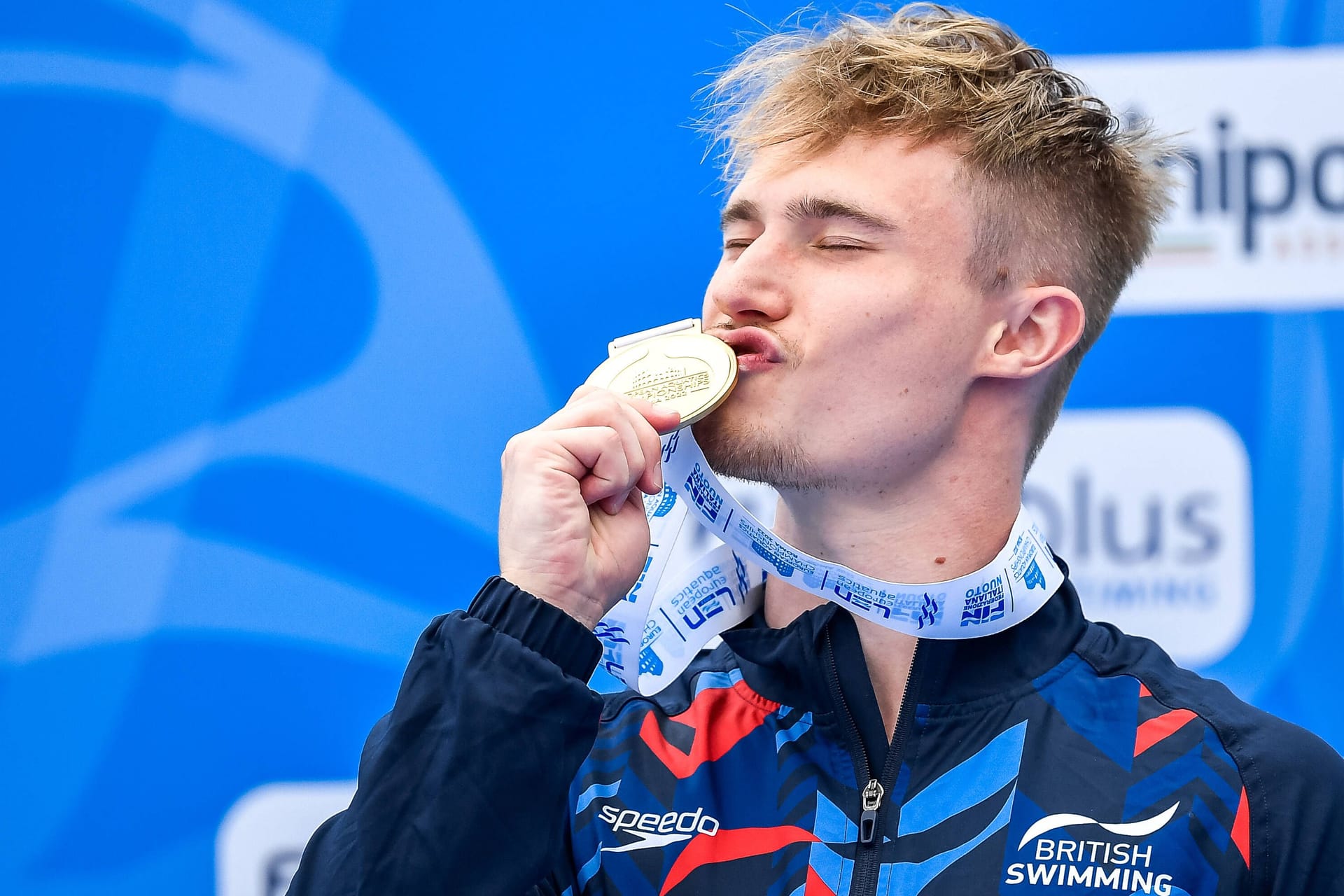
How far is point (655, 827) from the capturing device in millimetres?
1557

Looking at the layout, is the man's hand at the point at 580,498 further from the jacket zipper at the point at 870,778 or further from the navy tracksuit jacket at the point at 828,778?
the jacket zipper at the point at 870,778

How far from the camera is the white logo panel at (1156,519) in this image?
2336mm

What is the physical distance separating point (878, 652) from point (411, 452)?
1.13 metres

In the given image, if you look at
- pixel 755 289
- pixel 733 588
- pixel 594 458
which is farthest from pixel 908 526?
pixel 594 458

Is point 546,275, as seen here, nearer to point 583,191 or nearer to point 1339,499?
point 583,191

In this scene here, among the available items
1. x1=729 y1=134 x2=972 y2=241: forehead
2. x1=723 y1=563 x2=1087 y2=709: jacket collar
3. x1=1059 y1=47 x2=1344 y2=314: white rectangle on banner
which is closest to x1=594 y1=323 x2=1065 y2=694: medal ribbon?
x1=723 y1=563 x2=1087 y2=709: jacket collar

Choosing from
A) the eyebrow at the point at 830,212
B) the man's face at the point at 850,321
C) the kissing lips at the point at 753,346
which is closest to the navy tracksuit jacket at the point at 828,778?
the man's face at the point at 850,321

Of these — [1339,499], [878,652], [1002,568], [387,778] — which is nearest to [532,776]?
[387,778]

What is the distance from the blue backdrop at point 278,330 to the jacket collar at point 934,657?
850 mm

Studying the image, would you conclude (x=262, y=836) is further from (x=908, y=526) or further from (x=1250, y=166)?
(x=1250, y=166)

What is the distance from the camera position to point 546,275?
95.4 inches

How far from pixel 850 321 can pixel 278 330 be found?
1.30 m

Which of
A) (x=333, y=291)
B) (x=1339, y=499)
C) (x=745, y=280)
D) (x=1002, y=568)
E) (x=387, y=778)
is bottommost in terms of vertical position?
(x=387, y=778)

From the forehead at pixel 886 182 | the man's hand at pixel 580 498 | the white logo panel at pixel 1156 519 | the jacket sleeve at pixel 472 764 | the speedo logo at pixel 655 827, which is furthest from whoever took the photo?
the white logo panel at pixel 1156 519
